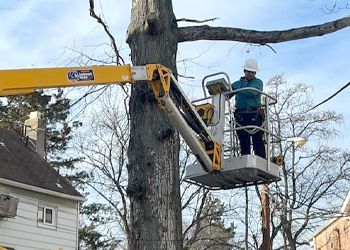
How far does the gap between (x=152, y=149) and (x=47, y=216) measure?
15259mm

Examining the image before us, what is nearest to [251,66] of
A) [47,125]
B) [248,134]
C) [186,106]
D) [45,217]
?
[248,134]

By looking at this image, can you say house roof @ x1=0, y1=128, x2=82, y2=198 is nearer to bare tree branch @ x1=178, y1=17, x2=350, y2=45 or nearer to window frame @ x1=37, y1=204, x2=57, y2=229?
window frame @ x1=37, y1=204, x2=57, y2=229

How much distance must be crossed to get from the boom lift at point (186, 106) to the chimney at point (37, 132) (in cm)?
1743

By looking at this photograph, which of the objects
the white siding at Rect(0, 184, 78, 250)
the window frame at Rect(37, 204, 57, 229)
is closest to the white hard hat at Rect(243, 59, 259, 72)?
the white siding at Rect(0, 184, 78, 250)

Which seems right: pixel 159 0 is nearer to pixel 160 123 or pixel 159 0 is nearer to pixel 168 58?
pixel 168 58

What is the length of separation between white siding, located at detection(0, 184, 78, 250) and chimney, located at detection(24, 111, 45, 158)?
334 cm

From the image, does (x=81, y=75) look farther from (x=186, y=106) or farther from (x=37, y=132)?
(x=37, y=132)

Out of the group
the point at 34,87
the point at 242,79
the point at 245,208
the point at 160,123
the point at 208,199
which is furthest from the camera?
the point at 208,199

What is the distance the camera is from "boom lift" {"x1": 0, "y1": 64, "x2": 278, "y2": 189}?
6812mm

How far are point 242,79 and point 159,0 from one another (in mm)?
1704

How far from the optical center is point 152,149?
7219 mm

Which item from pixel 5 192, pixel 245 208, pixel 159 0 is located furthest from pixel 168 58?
pixel 245 208

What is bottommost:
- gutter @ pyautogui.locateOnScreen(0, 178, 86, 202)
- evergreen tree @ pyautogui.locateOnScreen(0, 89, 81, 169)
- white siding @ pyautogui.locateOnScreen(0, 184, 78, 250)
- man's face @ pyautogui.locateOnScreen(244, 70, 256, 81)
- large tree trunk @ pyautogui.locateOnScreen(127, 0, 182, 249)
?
large tree trunk @ pyautogui.locateOnScreen(127, 0, 182, 249)

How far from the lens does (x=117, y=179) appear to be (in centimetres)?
3122
